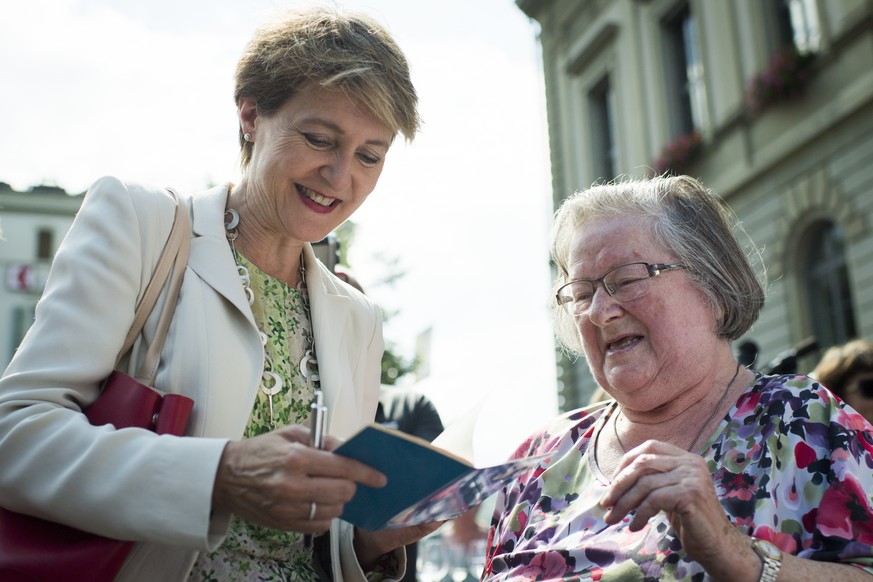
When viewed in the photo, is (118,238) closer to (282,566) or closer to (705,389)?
(282,566)

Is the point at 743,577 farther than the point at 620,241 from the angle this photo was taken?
No

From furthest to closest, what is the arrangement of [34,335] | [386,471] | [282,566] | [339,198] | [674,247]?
[674,247]
[339,198]
[282,566]
[34,335]
[386,471]

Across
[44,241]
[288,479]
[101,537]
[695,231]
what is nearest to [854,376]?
[695,231]

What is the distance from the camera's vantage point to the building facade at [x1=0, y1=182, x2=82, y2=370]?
1788cm

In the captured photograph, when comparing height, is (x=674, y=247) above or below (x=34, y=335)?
above

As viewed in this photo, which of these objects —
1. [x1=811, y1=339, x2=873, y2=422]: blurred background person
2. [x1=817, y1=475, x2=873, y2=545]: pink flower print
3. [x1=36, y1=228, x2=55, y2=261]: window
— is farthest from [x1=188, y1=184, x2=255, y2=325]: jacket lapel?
[x1=36, y1=228, x2=55, y2=261]: window

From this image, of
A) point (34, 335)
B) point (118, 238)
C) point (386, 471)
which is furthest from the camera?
point (118, 238)

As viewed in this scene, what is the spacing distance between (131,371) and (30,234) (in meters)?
20.8

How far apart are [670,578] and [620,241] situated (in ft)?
3.21

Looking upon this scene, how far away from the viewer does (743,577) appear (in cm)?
193

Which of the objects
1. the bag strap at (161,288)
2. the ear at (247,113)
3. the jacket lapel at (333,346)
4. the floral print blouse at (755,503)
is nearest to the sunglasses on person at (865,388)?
the floral print blouse at (755,503)

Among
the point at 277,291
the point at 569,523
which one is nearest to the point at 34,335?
the point at 277,291

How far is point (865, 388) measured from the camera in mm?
4738

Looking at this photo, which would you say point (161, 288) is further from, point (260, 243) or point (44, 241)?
point (44, 241)
